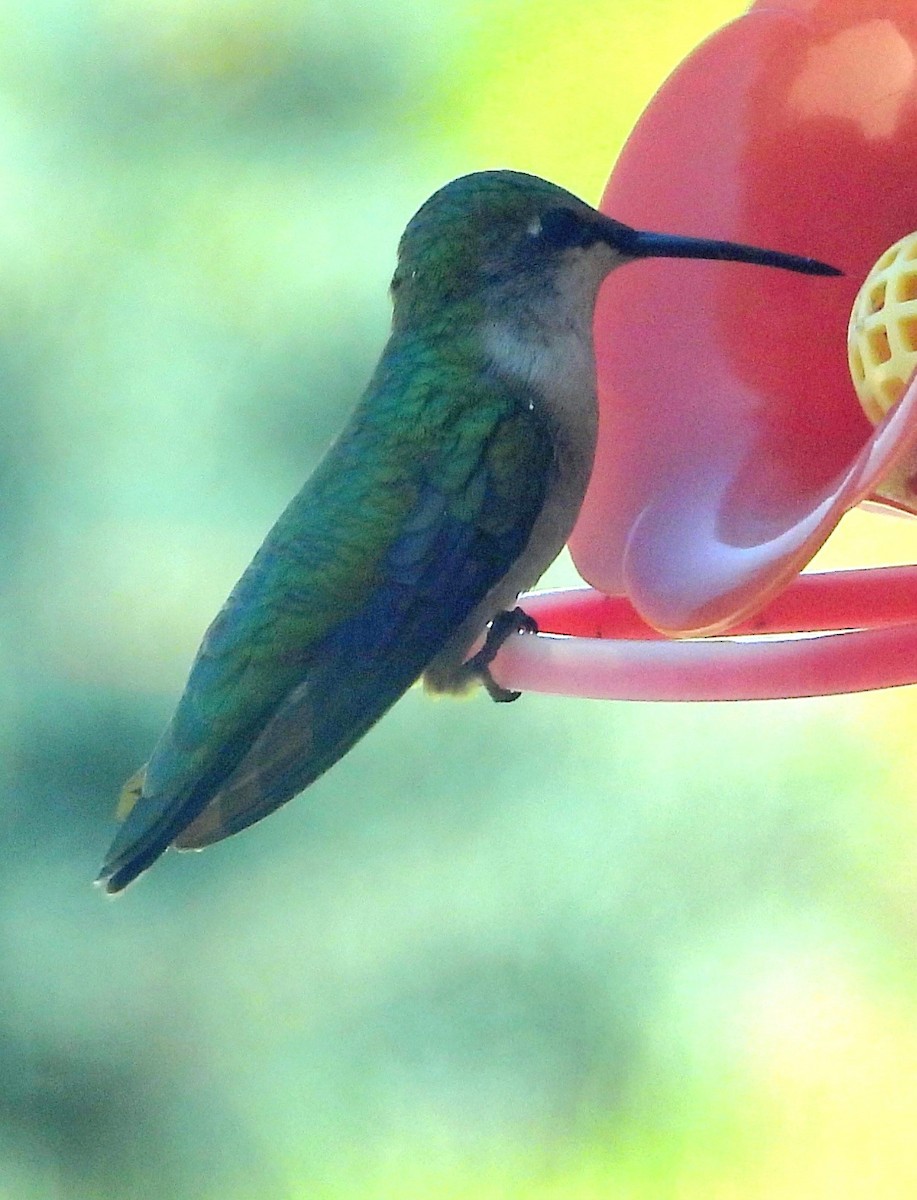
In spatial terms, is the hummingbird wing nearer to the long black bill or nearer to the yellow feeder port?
the long black bill

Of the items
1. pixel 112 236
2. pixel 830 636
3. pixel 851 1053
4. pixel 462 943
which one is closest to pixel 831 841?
pixel 851 1053

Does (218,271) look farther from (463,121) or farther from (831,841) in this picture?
(831,841)

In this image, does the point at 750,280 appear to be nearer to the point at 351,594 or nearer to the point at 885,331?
the point at 885,331

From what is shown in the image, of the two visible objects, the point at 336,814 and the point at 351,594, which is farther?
the point at 336,814

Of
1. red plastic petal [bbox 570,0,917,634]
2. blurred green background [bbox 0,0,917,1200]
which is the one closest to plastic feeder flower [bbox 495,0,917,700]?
red plastic petal [bbox 570,0,917,634]

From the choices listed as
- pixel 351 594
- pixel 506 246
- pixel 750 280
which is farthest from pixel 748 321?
pixel 351 594

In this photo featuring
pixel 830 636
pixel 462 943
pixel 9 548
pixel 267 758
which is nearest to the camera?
pixel 830 636
